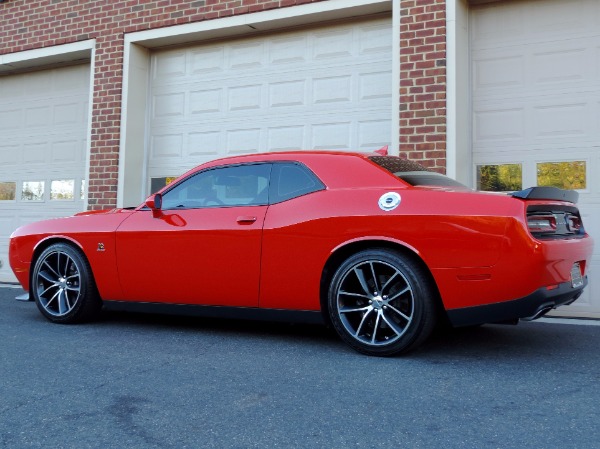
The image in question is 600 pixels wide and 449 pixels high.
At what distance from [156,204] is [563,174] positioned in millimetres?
4246

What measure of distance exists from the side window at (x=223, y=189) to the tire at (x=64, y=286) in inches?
37.6

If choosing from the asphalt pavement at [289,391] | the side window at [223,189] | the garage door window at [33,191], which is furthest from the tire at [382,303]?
the garage door window at [33,191]

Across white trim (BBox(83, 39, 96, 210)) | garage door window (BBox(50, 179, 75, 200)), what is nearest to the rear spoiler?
white trim (BBox(83, 39, 96, 210))

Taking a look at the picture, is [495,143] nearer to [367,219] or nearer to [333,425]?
[367,219]

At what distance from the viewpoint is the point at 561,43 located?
6.61m

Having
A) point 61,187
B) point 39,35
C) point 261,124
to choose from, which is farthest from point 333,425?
point 39,35

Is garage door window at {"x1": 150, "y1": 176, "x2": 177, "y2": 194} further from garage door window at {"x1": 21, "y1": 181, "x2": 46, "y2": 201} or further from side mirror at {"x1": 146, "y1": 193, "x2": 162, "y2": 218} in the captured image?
side mirror at {"x1": 146, "y1": 193, "x2": 162, "y2": 218}

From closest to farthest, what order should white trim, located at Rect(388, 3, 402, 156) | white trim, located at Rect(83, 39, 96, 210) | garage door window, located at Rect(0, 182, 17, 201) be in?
white trim, located at Rect(388, 3, 402, 156) → white trim, located at Rect(83, 39, 96, 210) → garage door window, located at Rect(0, 182, 17, 201)

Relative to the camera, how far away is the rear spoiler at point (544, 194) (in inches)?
146

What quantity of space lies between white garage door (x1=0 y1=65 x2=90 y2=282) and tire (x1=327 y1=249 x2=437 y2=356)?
6514mm

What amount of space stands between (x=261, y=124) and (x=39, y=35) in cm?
414

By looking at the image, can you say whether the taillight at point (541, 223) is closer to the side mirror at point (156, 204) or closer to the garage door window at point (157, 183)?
the side mirror at point (156, 204)

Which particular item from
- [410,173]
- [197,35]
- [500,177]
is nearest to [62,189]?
[197,35]

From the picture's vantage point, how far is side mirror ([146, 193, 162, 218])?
190 inches
